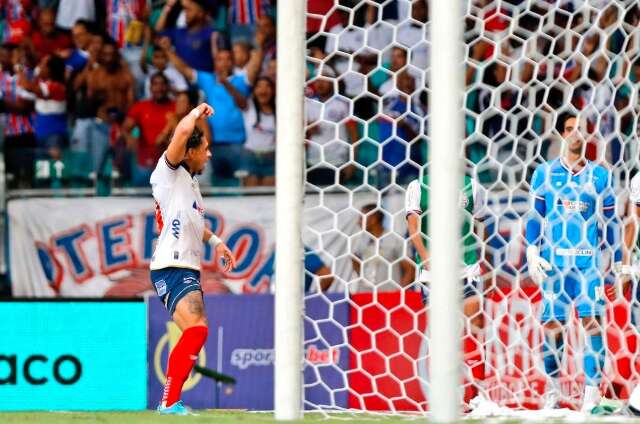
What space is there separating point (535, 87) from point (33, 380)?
11.3 feet

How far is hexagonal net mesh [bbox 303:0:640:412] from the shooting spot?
5.97 m

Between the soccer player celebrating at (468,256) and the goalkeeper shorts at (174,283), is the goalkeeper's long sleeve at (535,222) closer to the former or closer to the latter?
the soccer player celebrating at (468,256)

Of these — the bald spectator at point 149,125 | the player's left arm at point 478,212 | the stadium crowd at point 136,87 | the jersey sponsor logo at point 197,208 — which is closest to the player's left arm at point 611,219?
the player's left arm at point 478,212

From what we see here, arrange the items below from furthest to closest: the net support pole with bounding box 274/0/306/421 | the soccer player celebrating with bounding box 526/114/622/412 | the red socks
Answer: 1. the soccer player celebrating with bounding box 526/114/622/412
2. the red socks
3. the net support pole with bounding box 274/0/306/421

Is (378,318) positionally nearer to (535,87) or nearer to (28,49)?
(535,87)

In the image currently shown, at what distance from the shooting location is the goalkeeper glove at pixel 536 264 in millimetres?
6559

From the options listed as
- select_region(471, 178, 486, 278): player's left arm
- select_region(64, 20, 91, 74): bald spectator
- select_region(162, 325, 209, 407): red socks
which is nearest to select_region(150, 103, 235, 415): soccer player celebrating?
select_region(162, 325, 209, 407): red socks

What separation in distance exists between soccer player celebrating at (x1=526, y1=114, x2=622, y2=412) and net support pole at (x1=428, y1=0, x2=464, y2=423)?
2246 millimetres

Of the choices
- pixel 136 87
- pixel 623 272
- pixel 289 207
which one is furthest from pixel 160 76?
pixel 289 207

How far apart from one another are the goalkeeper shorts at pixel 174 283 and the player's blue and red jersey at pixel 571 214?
1760 mm

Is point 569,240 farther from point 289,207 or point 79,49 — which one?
point 79,49

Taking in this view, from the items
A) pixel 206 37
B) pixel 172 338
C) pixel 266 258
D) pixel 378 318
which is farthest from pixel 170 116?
pixel 378 318

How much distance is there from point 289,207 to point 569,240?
230 centimetres

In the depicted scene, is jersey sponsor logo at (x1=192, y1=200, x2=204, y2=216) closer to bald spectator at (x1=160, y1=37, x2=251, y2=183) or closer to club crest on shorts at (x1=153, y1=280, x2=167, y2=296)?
club crest on shorts at (x1=153, y1=280, x2=167, y2=296)
